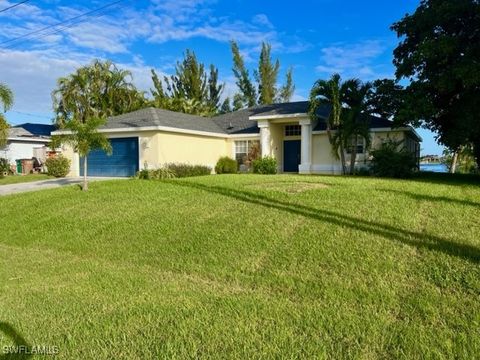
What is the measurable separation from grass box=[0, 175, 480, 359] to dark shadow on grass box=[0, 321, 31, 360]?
26mm

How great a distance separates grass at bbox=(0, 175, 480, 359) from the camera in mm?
3684

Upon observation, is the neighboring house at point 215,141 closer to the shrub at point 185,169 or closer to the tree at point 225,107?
the shrub at point 185,169

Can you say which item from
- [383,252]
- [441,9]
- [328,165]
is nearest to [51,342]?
[383,252]

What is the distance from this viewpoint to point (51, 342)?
3.79m

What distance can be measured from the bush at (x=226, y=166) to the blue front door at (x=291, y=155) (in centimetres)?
311

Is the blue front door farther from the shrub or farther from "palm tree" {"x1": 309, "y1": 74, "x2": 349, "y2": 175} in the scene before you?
the shrub

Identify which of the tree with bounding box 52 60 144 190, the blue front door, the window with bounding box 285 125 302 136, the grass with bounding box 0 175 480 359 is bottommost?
the grass with bounding box 0 175 480 359

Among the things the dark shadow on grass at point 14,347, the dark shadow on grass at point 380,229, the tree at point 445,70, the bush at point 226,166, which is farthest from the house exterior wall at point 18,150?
the dark shadow on grass at point 14,347

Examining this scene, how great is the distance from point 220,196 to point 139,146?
11.0 meters

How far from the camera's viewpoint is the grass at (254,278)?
368 centimetres

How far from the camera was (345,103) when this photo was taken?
18.2 metres

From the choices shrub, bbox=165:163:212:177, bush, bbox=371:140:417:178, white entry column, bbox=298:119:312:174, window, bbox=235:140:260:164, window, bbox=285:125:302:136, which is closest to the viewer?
bush, bbox=371:140:417:178

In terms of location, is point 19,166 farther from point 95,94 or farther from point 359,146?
point 359,146

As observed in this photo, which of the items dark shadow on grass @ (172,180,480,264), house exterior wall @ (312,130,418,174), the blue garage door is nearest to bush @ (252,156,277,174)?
house exterior wall @ (312,130,418,174)
